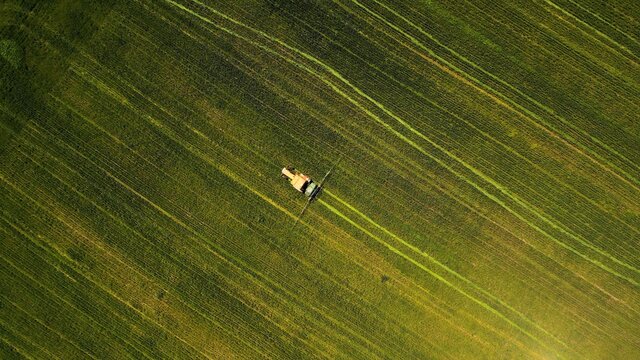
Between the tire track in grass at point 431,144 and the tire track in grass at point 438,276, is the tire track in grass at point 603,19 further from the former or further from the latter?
the tire track in grass at point 438,276

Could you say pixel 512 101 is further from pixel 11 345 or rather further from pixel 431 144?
pixel 11 345

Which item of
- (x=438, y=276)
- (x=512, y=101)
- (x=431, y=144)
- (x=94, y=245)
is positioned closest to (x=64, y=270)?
(x=94, y=245)

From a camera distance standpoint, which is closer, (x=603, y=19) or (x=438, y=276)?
(x=603, y=19)

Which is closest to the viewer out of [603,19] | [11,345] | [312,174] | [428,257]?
[603,19]

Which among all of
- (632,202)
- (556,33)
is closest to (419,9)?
(556,33)

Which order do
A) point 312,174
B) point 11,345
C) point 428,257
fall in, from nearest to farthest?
1. point 312,174
2. point 11,345
3. point 428,257

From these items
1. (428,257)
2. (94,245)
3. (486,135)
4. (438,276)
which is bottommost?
(94,245)

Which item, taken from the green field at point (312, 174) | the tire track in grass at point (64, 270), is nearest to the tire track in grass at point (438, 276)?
the green field at point (312, 174)

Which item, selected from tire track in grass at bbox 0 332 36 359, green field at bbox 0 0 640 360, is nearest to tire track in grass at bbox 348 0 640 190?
green field at bbox 0 0 640 360

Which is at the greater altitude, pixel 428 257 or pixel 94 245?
pixel 428 257
